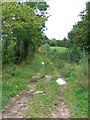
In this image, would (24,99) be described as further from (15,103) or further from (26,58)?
(26,58)

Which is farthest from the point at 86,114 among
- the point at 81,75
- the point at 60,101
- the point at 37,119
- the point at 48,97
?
the point at 81,75

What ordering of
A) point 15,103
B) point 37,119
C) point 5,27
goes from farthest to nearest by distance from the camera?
1. point 5,27
2. point 15,103
3. point 37,119

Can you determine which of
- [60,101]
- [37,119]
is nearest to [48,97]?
[60,101]

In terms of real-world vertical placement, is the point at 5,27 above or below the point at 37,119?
above

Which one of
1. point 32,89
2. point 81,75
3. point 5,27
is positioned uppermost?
point 5,27

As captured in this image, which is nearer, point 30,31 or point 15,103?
point 15,103

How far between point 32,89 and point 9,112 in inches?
140

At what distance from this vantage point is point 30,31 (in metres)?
17.1

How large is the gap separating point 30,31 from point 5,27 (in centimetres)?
767

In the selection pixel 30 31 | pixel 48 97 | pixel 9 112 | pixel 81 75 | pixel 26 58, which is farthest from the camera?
pixel 26 58

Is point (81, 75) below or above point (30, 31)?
below

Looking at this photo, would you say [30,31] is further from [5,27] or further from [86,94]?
[86,94]

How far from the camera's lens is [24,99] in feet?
26.9

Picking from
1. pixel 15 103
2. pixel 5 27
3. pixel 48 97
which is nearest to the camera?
pixel 15 103
